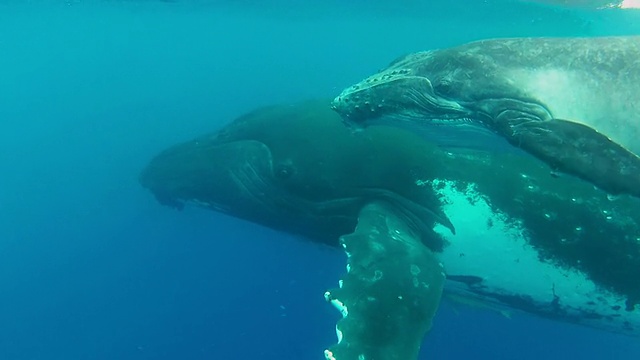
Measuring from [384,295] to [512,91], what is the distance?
8.07ft

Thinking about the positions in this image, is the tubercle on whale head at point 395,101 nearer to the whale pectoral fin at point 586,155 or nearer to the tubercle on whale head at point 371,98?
the tubercle on whale head at point 371,98

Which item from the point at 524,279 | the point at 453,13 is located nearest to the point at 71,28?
the point at 453,13

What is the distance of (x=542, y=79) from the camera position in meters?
5.48

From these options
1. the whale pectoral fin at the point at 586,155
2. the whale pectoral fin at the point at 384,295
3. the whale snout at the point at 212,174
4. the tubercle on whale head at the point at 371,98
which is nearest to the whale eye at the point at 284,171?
the whale snout at the point at 212,174

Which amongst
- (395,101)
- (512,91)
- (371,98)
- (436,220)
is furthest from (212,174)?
(512,91)

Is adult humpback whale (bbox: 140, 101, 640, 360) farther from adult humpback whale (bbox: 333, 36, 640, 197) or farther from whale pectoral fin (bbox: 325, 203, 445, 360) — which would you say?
adult humpback whale (bbox: 333, 36, 640, 197)

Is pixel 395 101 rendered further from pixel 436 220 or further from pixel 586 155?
pixel 436 220

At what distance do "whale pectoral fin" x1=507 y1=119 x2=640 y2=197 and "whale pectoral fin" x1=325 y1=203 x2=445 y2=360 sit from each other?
2.09m

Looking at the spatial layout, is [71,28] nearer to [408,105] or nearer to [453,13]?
[453,13]

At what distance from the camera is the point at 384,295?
18.4ft

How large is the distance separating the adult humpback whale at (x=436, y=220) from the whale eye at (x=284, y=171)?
3 cm

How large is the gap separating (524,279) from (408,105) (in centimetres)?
346

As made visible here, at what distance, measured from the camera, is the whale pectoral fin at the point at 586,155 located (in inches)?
165

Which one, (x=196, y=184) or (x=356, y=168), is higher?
(x=356, y=168)
